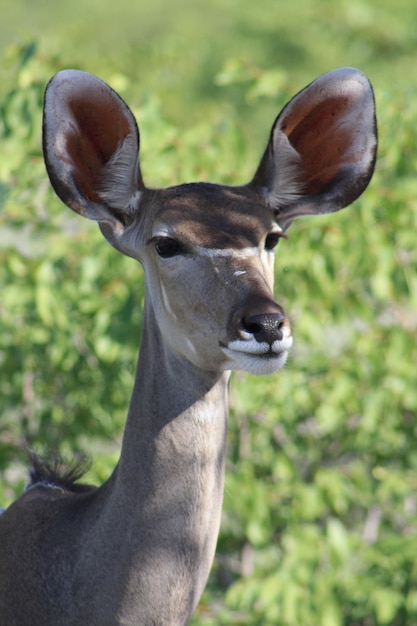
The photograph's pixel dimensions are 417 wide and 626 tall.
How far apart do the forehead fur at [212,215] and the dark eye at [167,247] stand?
3 cm

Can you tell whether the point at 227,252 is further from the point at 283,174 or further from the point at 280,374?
the point at 280,374

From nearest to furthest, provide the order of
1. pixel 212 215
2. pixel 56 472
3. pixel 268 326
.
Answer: pixel 268 326 < pixel 212 215 < pixel 56 472

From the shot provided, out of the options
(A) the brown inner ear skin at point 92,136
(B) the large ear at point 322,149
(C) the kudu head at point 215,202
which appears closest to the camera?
(C) the kudu head at point 215,202

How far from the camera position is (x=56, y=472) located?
130 inches

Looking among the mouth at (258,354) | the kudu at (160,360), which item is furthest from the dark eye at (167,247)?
the mouth at (258,354)

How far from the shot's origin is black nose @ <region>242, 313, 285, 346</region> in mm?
2482

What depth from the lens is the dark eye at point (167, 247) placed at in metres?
2.82

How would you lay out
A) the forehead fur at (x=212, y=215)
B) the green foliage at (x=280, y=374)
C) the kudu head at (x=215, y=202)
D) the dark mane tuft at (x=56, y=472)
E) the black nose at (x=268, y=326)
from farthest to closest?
the green foliage at (x=280, y=374), the dark mane tuft at (x=56, y=472), the forehead fur at (x=212, y=215), the kudu head at (x=215, y=202), the black nose at (x=268, y=326)

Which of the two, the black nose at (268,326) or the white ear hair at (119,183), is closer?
the black nose at (268,326)

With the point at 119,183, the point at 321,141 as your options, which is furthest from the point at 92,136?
the point at 321,141

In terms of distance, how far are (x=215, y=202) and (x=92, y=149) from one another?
0.37 meters

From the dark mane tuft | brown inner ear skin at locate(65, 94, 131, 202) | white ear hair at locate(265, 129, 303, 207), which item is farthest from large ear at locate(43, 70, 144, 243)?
the dark mane tuft

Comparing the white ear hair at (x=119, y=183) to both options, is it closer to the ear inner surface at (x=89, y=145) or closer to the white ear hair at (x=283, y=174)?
the ear inner surface at (x=89, y=145)

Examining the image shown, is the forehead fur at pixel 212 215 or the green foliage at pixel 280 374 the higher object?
the forehead fur at pixel 212 215
